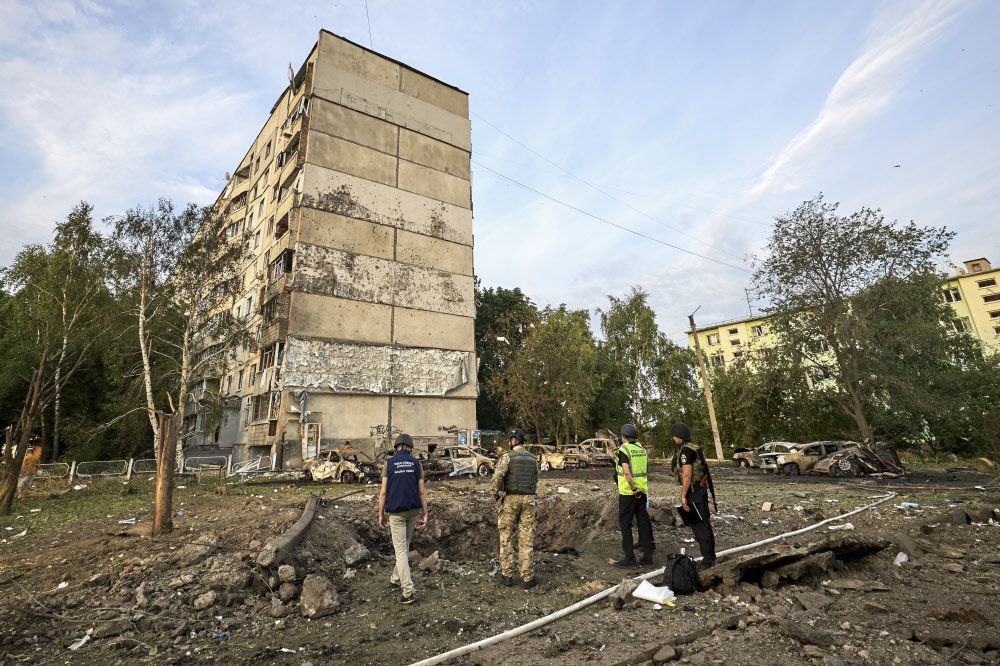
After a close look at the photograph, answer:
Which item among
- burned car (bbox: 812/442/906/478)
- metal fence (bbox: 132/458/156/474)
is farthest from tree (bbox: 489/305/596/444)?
metal fence (bbox: 132/458/156/474)

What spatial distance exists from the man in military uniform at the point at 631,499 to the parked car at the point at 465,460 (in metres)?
12.6

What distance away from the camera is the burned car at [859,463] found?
1709 cm

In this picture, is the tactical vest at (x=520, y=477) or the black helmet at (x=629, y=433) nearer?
the tactical vest at (x=520, y=477)

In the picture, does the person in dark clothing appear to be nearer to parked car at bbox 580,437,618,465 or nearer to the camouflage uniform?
the camouflage uniform

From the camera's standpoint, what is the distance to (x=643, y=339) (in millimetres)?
40438

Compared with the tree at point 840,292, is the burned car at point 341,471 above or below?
below

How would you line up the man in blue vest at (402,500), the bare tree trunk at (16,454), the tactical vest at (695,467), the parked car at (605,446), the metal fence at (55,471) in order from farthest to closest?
the parked car at (605,446) → the metal fence at (55,471) → the bare tree trunk at (16,454) → the tactical vest at (695,467) → the man in blue vest at (402,500)

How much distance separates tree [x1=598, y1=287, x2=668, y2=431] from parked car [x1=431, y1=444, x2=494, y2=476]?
2275 cm

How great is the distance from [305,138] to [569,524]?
26.3 meters

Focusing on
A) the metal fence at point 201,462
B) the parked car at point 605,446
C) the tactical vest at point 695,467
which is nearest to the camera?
the tactical vest at point 695,467

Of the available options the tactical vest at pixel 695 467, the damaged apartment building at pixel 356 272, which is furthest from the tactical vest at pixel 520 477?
the damaged apartment building at pixel 356 272

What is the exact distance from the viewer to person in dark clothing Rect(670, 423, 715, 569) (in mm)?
5750

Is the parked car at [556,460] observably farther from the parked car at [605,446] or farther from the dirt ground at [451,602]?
the dirt ground at [451,602]

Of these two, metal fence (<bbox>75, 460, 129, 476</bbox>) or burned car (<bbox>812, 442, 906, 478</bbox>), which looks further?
burned car (<bbox>812, 442, 906, 478</bbox>)
